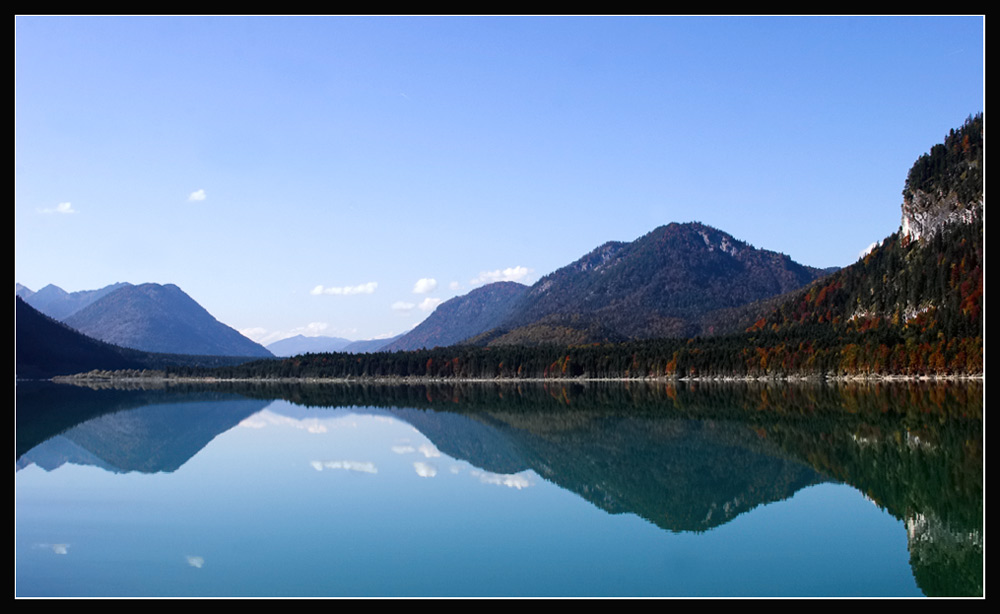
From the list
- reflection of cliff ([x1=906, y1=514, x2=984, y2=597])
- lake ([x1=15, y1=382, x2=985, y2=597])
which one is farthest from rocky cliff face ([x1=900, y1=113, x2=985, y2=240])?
reflection of cliff ([x1=906, y1=514, x2=984, y2=597])

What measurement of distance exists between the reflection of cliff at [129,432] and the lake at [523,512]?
0.46 m

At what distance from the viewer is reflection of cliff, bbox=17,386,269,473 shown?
43500 millimetres

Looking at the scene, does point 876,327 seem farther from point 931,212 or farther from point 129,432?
point 129,432

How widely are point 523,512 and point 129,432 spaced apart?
147 ft

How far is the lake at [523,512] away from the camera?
1878 centimetres

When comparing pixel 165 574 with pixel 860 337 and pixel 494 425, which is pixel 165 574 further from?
pixel 860 337

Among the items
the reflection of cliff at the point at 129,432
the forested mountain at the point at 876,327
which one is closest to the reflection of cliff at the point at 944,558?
the reflection of cliff at the point at 129,432

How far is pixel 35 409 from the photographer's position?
3442 inches

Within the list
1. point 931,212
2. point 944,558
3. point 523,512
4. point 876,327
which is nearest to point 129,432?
point 523,512

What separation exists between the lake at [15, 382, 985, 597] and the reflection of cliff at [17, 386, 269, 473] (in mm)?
458

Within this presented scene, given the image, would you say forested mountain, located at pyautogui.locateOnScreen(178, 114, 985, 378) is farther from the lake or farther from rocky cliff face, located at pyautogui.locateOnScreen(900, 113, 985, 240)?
the lake

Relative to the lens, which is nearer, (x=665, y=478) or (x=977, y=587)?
(x=977, y=587)
